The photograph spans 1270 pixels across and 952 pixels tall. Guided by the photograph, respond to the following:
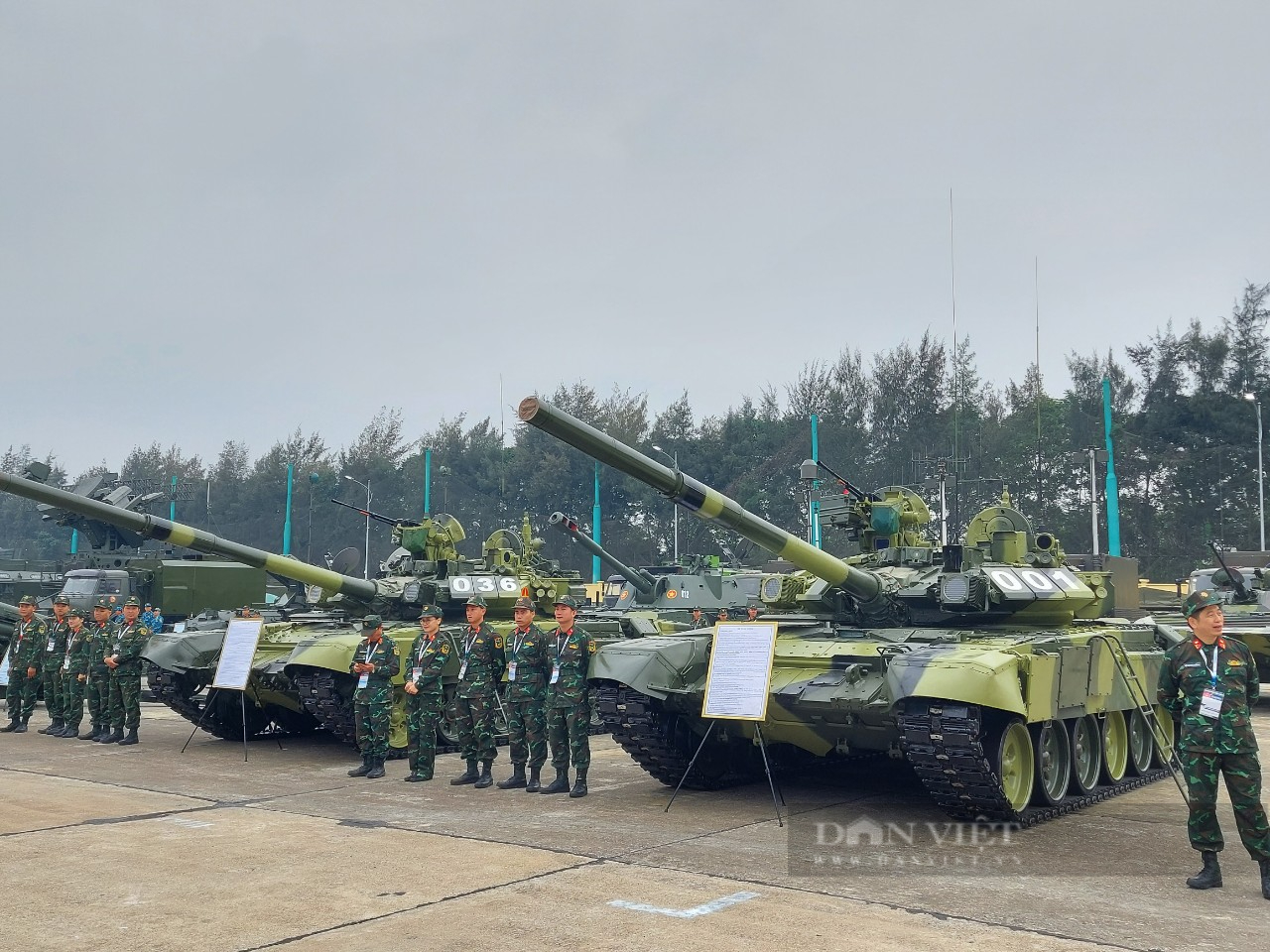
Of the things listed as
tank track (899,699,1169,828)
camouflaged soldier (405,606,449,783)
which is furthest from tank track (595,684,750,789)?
tank track (899,699,1169,828)

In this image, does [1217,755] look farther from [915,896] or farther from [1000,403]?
[1000,403]

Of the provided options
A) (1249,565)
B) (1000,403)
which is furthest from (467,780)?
(1000,403)

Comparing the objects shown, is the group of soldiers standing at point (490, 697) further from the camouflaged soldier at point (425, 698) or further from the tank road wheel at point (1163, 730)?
the tank road wheel at point (1163, 730)

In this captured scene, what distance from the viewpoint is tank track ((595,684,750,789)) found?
35.2 feet

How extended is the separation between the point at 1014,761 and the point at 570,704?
386cm

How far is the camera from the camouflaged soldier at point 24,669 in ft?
55.4

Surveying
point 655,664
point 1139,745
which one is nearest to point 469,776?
point 655,664

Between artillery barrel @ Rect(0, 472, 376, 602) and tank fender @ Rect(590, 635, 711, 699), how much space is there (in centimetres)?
531

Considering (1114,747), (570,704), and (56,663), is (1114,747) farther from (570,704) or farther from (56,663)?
(56,663)

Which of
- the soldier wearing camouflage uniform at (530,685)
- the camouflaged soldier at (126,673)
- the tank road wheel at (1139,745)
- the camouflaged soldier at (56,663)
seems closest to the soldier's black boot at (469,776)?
the soldier wearing camouflage uniform at (530,685)

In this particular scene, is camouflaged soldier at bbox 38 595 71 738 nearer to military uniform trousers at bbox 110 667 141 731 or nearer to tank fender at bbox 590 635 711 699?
military uniform trousers at bbox 110 667 141 731

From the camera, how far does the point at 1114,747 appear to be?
40.0ft

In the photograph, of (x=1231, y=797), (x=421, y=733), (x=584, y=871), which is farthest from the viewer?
(x=421, y=733)

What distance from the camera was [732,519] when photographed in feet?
33.3
